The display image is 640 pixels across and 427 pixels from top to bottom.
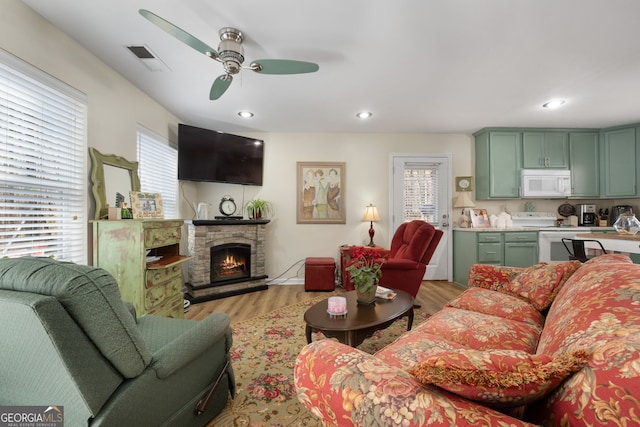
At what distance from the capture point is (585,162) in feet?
13.0

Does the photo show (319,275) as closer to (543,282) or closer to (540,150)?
(543,282)

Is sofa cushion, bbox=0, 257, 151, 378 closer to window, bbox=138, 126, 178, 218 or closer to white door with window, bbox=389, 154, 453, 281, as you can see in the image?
window, bbox=138, 126, 178, 218

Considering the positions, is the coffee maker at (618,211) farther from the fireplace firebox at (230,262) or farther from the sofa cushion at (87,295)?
the sofa cushion at (87,295)

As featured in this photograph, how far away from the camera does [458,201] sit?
407 centimetres

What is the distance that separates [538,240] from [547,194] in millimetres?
866

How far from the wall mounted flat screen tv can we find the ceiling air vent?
3.40 feet

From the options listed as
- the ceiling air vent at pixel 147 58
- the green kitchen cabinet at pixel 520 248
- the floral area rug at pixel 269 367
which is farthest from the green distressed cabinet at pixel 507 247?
the ceiling air vent at pixel 147 58

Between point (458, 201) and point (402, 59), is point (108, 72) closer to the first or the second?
point (402, 59)

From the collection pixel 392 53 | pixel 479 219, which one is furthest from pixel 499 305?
pixel 479 219

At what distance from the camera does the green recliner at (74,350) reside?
0.74 metres

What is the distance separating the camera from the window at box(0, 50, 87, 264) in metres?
1.59

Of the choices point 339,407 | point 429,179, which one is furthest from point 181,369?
point 429,179

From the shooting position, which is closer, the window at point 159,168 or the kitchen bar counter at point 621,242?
the kitchen bar counter at point 621,242

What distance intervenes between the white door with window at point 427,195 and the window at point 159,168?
339 cm
